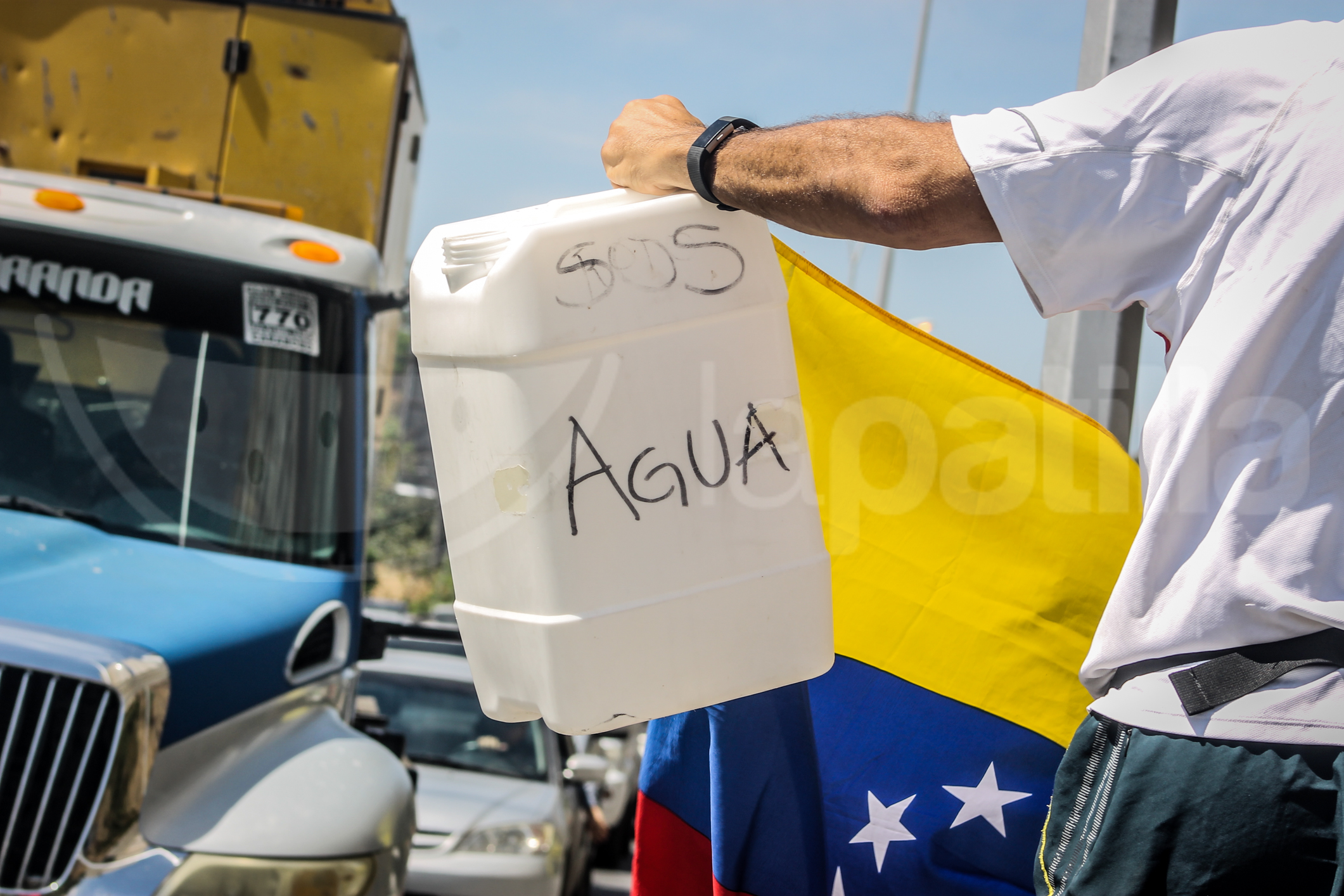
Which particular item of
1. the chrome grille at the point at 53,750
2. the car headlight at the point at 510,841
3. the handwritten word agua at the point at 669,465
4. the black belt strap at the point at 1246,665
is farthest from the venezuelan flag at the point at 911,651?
the car headlight at the point at 510,841

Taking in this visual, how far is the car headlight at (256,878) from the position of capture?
3.08 meters

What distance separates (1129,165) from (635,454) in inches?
29.9

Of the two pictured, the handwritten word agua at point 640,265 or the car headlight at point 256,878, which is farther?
the car headlight at point 256,878

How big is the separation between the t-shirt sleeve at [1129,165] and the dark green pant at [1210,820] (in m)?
0.53

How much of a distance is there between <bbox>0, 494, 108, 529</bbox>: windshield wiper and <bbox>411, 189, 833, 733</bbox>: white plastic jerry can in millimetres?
2533

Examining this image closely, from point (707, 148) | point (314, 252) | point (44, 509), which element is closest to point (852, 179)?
point (707, 148)

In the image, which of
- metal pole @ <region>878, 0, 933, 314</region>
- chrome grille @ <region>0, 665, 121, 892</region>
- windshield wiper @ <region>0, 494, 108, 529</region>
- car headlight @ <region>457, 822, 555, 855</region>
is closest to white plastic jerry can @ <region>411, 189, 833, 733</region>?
chrome grille @ <region>0, 665, 121, 892</region>

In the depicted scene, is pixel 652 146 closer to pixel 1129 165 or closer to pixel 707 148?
pixel 707 148

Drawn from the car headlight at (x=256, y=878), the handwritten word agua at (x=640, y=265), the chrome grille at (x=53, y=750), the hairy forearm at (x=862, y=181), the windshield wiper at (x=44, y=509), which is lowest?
the car headlight at (x=256, y=878)

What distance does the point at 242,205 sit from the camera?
175 inches

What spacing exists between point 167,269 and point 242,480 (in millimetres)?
764

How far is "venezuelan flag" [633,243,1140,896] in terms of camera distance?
226 cm

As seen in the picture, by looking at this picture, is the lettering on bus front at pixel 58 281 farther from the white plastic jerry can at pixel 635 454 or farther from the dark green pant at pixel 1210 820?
the dark green pant at pixel 1210 820

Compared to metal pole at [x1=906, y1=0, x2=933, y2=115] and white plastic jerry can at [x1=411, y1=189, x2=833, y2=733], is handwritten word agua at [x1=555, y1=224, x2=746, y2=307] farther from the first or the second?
metal pole at [x1=906, y1=0, x2=933, y2=115]
